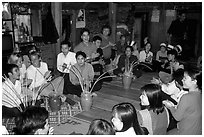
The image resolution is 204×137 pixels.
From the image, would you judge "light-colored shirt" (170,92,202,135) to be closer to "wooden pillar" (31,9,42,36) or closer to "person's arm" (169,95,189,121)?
"person's arm" (169,95,189,121)

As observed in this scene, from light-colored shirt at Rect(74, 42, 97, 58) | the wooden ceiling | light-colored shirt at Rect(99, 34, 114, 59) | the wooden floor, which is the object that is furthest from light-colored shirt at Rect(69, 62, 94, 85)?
the wooden ceiling

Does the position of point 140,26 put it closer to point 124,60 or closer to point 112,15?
point 112,15

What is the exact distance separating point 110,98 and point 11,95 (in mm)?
1504

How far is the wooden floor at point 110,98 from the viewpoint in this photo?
10.4 ft

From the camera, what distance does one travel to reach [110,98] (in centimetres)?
385

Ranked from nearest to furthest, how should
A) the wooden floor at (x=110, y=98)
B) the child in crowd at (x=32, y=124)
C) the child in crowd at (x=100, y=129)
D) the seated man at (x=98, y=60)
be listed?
the child in crowd at (x=100, y=129) < the child in crowd at (x=32, y=124) < the wooden floor at (x=110, y=98) < the seated man at (x=98, y=60)

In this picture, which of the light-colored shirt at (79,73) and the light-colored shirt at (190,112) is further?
the light-colored shirt at (79,73)

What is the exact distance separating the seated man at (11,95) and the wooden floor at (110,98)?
2.37 feet

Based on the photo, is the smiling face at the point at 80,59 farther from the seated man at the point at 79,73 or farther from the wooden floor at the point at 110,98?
the wooden floor at the point at 110,98

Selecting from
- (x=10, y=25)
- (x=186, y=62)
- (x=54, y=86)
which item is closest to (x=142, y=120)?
(x=54, y=86)

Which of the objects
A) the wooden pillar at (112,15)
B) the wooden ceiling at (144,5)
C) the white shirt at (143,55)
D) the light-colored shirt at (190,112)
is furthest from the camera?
the wooden pillar at (112,15)

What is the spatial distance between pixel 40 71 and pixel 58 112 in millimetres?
772

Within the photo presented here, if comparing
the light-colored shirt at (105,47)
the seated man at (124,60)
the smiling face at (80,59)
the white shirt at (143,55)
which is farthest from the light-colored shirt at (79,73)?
the white shirt at (143,55)

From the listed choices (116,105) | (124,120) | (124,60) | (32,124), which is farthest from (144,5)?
(32,124)
